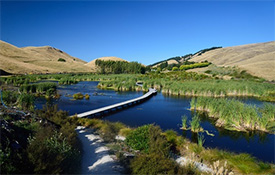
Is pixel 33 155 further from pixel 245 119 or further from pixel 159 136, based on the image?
pixel 245 119

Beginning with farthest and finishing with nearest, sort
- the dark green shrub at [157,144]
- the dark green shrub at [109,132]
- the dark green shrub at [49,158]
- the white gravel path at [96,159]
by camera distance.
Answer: the dark green shrub at [109,132] → the dark green shrub at [157,144] → the white gravel path at [96,159] → the dark green shrub at [49,158]

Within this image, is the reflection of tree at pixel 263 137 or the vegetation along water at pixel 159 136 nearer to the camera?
the vegetation along water at pixel 159 136

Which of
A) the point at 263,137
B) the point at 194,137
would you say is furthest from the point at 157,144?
the point at 263,137

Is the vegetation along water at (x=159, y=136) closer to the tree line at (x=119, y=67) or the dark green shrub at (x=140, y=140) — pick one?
the dark green shrub at (x=140, y=140)

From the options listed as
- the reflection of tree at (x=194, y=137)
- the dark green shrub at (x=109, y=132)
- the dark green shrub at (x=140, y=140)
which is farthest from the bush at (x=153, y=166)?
the reflection of tree at (x=194, y=137)

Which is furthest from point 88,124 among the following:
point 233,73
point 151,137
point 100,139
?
A: point 233,73

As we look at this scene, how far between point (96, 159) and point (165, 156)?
2.36 m

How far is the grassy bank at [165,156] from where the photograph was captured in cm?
509

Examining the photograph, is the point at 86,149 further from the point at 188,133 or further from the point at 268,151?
the point at 268,151

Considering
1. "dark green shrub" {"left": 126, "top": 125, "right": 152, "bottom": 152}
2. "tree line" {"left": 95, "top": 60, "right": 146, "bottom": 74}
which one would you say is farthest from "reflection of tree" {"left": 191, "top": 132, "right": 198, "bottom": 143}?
"tree line" {"left": 95, "top": 60, "right": 146, "bottom": 74}

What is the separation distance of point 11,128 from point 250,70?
56.1 meters

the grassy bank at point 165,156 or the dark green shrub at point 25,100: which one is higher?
the dark green shrub at point 25,100

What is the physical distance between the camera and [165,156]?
20.0ft

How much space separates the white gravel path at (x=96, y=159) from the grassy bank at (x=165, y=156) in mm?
331
